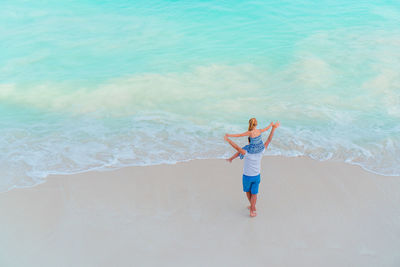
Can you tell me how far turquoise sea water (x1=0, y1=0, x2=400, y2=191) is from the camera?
6.39m

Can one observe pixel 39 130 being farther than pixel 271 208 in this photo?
Yes

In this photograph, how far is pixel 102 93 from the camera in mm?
8695

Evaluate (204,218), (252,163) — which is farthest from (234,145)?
(204,218)

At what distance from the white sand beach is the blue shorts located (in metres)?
0.37

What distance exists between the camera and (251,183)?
181 inches

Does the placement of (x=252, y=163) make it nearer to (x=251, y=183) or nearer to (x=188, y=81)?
(x=251, y=183)

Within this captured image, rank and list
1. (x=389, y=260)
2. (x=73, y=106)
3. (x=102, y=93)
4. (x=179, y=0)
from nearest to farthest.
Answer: (x=389, y=260), (x=73, y=106), (x=102, y=93), (x=179, y=0)

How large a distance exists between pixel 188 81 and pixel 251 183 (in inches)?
198

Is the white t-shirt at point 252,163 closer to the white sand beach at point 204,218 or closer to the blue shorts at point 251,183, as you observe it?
the blue shorts at point 251,183

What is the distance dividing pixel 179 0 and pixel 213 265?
39.1ft

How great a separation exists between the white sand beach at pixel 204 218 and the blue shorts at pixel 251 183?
1.22 ft

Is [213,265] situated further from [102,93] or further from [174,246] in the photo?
[102,93]

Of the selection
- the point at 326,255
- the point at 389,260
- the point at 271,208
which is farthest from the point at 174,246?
the point at 389,260

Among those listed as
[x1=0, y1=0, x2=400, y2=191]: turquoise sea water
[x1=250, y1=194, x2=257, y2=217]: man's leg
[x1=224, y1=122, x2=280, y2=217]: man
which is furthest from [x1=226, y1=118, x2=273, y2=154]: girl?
[x1=0, y1=0, x2=400, y2=191]: turquoise sea water
